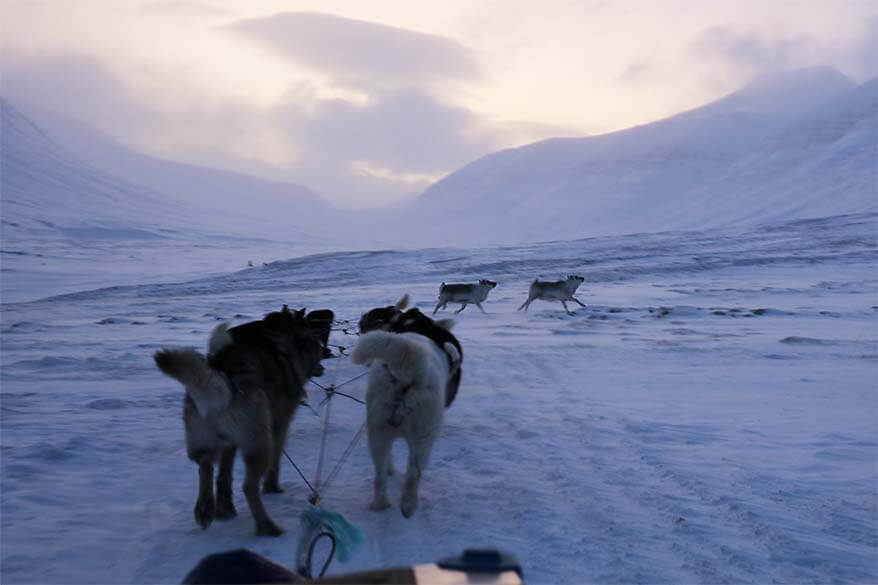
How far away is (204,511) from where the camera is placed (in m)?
4.40

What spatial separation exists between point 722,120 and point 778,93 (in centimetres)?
3119

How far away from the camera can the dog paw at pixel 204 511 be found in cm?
439

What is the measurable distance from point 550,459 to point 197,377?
302 centimetres

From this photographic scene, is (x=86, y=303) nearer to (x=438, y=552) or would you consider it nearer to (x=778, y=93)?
(x=438, y=552)

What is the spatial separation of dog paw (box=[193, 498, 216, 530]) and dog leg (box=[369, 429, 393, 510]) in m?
0.97

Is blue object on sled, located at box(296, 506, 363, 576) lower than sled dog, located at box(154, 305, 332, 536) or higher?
lower

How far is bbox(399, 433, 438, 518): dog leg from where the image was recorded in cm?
470

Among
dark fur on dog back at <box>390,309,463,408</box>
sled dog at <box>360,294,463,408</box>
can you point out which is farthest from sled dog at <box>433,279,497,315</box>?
dark fur on dog back at <box>390,309,463,408</box>

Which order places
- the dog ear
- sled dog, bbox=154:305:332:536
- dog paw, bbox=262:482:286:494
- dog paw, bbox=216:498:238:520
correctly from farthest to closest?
the dog ear
dog paw, bbox=262:482:286:494
dog paw, bbox=216:498:238:520
sled dog, bbox=154:305:332:536

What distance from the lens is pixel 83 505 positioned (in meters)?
4.88

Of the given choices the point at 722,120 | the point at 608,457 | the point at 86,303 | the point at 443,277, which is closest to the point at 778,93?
the point at 722,120

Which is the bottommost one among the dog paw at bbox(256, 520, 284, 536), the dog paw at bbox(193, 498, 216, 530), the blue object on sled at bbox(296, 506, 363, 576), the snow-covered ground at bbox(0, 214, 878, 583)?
the snow-covered ground at bbox(0, 214, 878, 583)

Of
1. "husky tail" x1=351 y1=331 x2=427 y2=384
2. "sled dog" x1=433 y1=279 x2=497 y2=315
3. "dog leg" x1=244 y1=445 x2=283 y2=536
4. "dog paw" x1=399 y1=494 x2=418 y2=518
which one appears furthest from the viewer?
"sled dog" x1=433 y1=279 x2=497 y2=315

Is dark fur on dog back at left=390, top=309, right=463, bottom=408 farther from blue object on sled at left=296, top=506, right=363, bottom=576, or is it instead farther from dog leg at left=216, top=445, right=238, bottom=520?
blue object on sled at left=296, top=506, right=363, bottom=576
